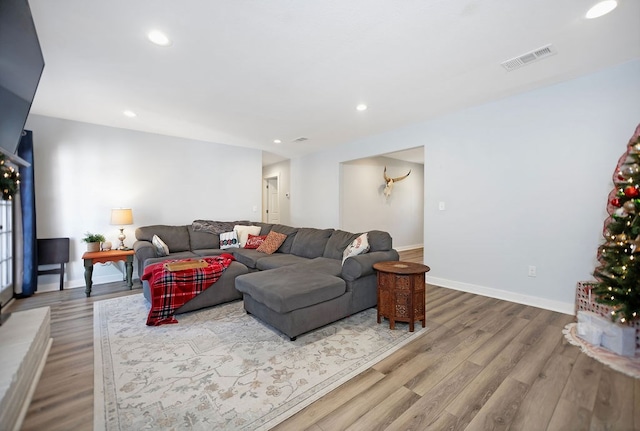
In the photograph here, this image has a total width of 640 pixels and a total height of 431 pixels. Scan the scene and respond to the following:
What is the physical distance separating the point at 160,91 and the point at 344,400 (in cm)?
349

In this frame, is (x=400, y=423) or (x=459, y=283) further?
(x=459, y=283)

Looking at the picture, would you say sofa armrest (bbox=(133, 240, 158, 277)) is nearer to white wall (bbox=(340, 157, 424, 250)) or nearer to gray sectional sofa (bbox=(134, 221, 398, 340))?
gray sectional sofa (bbox=(134, 221, 398, 340))

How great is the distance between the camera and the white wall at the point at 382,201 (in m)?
5.91

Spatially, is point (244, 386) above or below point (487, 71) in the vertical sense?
below

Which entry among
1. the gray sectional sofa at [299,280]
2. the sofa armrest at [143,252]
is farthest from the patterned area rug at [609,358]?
the sofa armrest at [143,252]

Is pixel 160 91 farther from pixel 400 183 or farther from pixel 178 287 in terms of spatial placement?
pixel 400 183

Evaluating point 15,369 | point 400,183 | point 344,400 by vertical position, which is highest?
point 400,183

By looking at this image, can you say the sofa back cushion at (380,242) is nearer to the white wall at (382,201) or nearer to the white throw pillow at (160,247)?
the white wall at (382,201)

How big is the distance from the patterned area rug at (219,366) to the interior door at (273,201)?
518cm

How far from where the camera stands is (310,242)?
392cm

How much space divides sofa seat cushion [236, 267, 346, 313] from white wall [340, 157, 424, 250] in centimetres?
310

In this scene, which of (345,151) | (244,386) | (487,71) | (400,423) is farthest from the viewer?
(345,151)

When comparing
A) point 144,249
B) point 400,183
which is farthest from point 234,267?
point 400,183

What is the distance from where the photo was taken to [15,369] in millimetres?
1425
